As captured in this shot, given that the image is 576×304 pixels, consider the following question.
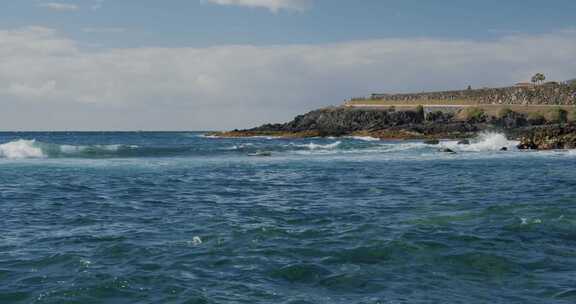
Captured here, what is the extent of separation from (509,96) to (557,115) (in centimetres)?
2730

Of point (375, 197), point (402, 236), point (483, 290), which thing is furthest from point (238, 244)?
point (375, 197)

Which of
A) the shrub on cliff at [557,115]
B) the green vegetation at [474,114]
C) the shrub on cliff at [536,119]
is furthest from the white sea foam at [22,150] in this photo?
the shrub on cliff at [557,115]

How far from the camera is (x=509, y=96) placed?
11288cm

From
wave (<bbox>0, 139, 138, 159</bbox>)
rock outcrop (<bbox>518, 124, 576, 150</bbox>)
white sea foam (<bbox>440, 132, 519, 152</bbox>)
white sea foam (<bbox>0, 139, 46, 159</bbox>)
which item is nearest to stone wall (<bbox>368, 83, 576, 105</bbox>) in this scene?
white sea foam (<bbox>440, 132, 519, 152</bbox>)

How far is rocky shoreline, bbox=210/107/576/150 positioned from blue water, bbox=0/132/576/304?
111 feet

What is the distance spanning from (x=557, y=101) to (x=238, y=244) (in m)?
100

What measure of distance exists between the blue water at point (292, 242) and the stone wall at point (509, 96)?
86744 millimetres

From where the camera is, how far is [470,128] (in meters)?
83.5

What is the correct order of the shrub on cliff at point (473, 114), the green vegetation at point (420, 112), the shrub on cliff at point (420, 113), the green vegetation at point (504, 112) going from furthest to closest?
the green vegetation at point (420, 112)
the shrub on cliff at point (420, 113)
the shrub on cliff at point (473, 114)
the green vegetation at point (504, 112)

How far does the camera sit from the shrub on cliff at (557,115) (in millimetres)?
85688

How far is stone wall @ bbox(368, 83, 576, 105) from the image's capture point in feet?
340

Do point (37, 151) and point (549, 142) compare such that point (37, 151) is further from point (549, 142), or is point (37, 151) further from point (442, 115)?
point (442, 115)

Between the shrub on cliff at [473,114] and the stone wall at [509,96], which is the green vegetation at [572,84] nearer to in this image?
the stone wall at [509,96]

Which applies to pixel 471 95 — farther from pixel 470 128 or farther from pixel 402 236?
pixel 402 236
